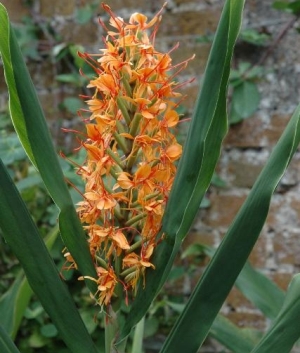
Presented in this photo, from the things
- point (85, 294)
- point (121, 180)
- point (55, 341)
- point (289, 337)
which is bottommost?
point (55, 341)

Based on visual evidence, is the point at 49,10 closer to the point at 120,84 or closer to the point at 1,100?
the point at 1,100

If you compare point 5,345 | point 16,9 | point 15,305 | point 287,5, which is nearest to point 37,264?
point 5,345

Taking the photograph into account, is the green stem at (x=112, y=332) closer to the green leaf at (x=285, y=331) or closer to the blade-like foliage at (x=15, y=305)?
the green leaf at (x=285, y=331)

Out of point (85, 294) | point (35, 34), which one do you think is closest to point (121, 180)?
point (85, 294)

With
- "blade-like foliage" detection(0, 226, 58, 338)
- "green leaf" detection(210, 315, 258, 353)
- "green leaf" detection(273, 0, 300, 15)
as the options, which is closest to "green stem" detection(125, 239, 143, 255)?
"blade-like foliage" detection(0, 226, 58, 338)

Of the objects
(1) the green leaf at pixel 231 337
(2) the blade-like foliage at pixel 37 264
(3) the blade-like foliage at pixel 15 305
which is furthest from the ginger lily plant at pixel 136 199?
(1) the green leaf at pixel 231 337

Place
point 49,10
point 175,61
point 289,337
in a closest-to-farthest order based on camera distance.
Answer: point 289,337 → point 175,61 → point 49,10
